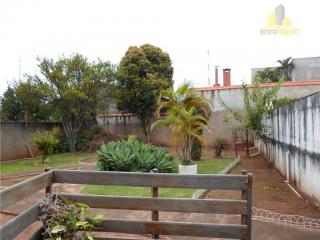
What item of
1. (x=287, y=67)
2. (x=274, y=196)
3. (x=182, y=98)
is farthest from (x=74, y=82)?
(x=287, y=67)

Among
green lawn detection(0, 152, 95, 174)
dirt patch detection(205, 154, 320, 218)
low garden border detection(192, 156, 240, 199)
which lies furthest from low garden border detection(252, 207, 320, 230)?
green lawn detection(0, 152, 95, 174)

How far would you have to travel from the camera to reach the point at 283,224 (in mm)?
5191

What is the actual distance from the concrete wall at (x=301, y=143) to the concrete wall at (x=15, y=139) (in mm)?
13444

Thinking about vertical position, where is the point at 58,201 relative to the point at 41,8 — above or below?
below

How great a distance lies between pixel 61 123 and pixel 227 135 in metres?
10.8

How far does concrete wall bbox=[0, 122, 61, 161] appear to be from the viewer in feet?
56.6

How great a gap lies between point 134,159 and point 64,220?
5.88m

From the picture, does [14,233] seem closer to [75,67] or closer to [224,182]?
[224,182]

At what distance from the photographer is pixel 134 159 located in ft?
30.7

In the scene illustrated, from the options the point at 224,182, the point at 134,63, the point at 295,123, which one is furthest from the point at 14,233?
the point at 134,63

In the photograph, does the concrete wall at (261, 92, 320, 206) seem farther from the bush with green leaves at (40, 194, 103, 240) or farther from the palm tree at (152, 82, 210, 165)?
the bush with green leaves at (40, 194, 103, 240)

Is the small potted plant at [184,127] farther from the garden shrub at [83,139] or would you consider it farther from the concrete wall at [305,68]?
the concrete wall at [305,68]

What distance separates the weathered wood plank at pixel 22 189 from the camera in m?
2.83
